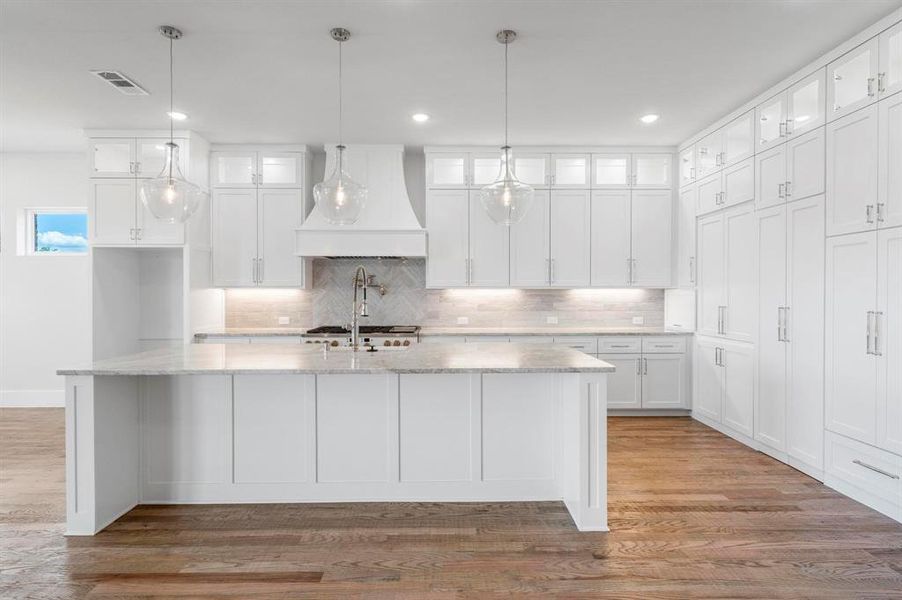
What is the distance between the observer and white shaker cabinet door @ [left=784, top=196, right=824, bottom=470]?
356 cm

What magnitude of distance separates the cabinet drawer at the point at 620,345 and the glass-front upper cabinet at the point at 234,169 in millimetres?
3957

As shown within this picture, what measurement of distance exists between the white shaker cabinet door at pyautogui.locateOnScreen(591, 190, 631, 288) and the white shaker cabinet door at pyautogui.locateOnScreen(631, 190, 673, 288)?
9 centimetres

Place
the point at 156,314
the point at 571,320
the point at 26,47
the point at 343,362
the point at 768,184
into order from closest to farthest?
the point at 343,362 → the point at 26,47 → the point at 768,184 → the point at 156,314 → the point at 571,320

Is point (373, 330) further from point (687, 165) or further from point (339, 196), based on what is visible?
point (687, 165)

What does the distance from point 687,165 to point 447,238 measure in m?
2.57

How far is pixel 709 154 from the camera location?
16.6 feet

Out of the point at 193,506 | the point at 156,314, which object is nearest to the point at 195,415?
the point at 193,506

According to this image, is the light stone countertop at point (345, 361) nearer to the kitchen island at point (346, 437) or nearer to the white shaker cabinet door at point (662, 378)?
the kitchen island at point (346, 437)

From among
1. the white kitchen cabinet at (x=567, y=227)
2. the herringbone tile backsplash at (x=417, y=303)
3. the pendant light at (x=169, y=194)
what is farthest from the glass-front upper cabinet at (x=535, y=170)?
the pendant light at (x=169, y=194)

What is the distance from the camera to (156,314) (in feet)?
18.7

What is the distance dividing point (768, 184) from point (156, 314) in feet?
19.2

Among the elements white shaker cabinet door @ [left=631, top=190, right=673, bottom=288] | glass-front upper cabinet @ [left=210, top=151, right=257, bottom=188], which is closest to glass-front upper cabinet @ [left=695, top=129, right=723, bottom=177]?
white shaker cabinet door @ [left=631, top=190, right=673, bottom=288]

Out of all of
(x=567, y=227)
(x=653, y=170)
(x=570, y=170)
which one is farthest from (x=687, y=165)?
(x=567, y=227)

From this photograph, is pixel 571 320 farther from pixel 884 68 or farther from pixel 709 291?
pixel 884 68
